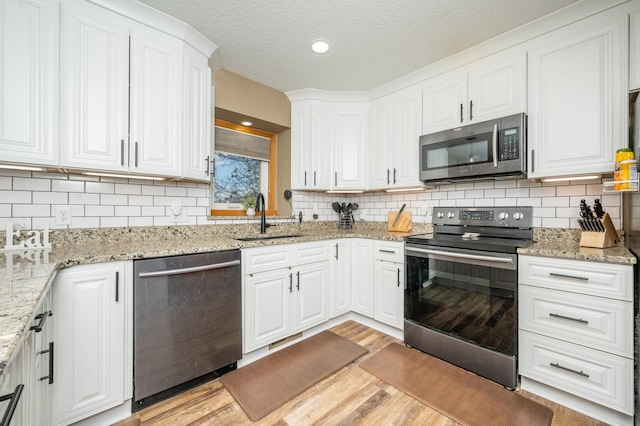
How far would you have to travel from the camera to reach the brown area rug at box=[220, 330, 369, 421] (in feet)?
5.50

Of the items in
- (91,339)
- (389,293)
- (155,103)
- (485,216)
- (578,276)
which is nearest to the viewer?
(91,339)

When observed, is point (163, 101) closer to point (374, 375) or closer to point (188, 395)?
point (188, 395)

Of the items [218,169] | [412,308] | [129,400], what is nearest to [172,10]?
[218,169]

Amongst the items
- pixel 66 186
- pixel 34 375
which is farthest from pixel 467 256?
pixel 66 186

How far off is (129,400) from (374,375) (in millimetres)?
1513

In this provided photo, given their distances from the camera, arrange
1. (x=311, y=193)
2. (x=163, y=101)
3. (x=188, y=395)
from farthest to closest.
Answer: (x=311, y=193) < (x=163, y=101) < (x=188, y=395)

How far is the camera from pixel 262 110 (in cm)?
282

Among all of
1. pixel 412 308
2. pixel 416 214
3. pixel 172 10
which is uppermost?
pixel 172 10

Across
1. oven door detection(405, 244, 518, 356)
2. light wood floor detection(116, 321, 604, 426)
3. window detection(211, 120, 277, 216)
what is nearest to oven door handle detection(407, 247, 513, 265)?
oven door detection(405, 244, 518, 356)

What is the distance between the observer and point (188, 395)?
1.72 m

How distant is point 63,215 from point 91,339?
0.89 meters

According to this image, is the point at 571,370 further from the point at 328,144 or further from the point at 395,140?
the point at 328,144

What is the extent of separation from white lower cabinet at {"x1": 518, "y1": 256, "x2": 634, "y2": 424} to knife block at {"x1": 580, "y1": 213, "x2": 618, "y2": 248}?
0.24 meters

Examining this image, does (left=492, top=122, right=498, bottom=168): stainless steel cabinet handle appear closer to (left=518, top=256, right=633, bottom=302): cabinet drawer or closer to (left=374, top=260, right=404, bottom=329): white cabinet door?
(left=518, top=256, right=633, bottom=302): cabinet drawer
